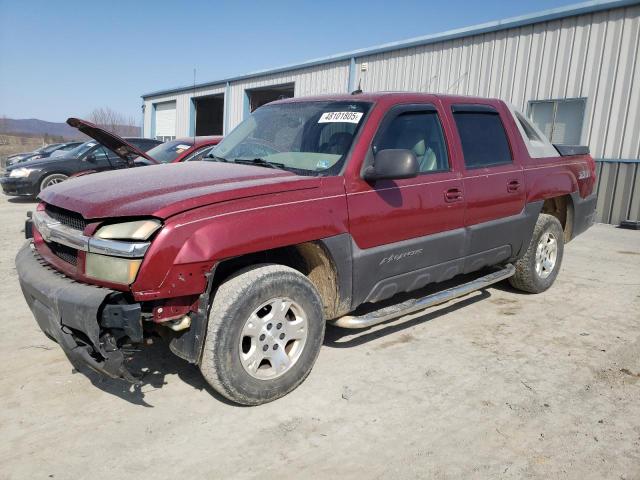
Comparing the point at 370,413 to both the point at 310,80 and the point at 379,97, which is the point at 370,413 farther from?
the point at 310,80

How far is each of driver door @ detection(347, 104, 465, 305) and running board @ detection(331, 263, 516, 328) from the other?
11 cm

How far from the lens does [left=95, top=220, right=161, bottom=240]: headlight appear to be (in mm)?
2609

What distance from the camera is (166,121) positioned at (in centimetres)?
2850

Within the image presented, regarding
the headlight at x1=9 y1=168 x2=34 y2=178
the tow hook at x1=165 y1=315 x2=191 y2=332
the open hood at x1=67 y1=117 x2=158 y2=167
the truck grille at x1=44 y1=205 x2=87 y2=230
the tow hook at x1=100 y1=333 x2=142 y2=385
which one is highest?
the open hood at x1=67 y1=117 x2=158 y2=167

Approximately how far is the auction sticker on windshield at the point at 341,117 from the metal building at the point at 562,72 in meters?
4.65

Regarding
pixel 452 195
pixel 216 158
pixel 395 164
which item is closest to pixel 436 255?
pixel 452 195

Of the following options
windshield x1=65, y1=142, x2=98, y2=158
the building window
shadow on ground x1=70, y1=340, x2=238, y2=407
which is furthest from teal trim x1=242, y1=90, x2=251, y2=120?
shadow on ground x1=70, y1=340, x2=238, y2=407

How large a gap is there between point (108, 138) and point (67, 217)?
232 centimetres

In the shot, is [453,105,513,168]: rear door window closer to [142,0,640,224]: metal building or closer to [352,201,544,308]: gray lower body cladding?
[352,201,544,308]: gray lower body cladding

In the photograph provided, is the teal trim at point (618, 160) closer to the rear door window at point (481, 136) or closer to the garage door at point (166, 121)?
the rear door window at point (481, 136)

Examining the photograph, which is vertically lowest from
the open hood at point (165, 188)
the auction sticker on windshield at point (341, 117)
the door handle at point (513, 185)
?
the open hood at point (165, 188)

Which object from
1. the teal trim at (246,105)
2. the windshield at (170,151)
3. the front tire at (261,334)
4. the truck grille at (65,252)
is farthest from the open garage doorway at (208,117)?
the front tire at (261,334)

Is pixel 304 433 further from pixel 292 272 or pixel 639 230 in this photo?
pixel 639 230

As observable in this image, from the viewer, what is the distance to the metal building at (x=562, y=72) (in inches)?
405
